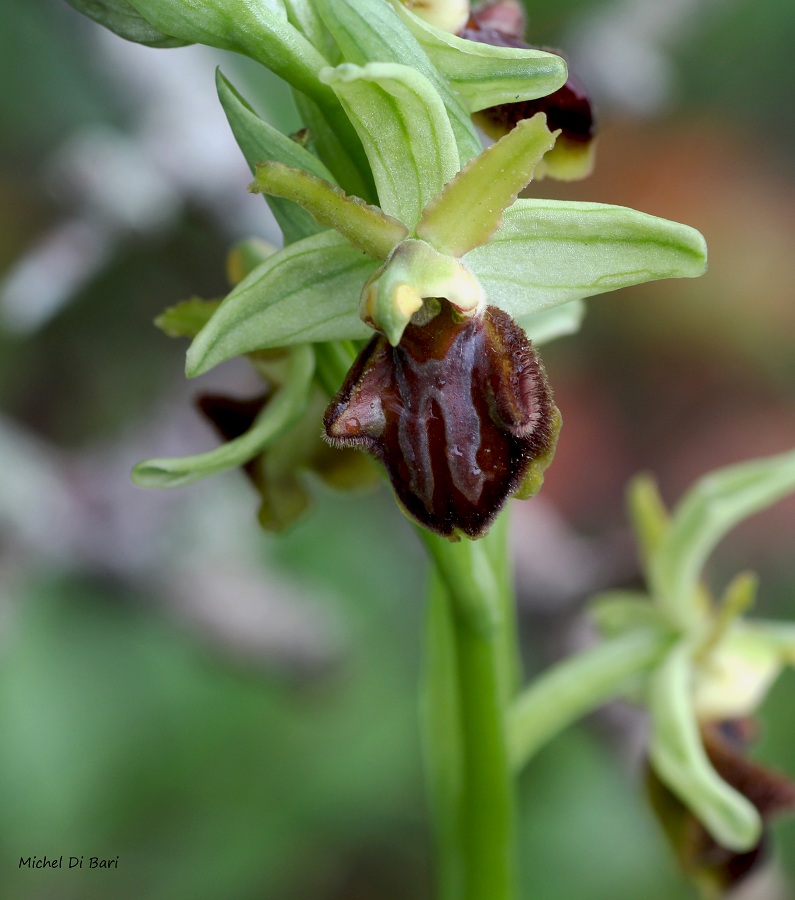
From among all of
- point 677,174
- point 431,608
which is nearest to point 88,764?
point 431,608

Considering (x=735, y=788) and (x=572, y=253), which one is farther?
(x=735, y=788)

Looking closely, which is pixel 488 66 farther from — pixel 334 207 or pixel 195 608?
pixel 195 608

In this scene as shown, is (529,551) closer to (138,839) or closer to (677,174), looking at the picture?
(138,839)

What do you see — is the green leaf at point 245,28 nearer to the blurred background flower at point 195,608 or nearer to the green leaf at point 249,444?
the green leaf at point 249,444

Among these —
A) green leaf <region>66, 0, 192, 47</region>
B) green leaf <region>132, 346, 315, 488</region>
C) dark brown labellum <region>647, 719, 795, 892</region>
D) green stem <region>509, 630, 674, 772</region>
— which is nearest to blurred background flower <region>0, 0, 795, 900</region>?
dark brown labellum <region>647, 719, 795, 892</region>

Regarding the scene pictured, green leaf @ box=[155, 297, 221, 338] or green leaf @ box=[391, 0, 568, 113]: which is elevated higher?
green leaf @ box=[391, 0, 568, 113]

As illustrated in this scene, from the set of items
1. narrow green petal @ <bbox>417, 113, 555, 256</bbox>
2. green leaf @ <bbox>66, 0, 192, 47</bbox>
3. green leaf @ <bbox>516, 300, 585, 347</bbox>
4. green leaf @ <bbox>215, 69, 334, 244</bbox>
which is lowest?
green leaf @ <bbox>516, 300, 585, 347</bbox>

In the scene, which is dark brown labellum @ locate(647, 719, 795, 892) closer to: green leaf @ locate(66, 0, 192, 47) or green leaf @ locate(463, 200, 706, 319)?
green leaf @ locate(463, 200, 706, 319)

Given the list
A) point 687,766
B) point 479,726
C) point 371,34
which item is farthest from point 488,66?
point 687,766
